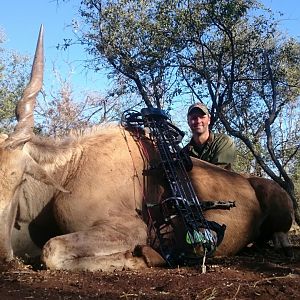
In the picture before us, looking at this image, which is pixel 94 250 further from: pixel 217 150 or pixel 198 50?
pixel 198 50

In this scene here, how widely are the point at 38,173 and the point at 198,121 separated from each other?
7.31 ft

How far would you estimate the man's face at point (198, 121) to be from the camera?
5.48 metres

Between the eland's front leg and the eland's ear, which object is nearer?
the eland's front leg

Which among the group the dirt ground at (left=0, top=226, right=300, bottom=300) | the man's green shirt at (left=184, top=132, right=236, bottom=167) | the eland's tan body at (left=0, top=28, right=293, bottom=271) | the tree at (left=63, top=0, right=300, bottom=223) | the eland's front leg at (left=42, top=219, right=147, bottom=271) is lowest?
the dirt ground at (left=0, top=226, right=300, bottom=300)

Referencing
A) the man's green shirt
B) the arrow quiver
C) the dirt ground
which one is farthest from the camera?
the man's green shirt

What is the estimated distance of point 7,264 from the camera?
10.8 feet

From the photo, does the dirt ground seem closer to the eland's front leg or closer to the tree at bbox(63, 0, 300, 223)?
the eland's front leg

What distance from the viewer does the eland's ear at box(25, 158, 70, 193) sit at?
3.65 m

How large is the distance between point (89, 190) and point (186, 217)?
693 millimetres

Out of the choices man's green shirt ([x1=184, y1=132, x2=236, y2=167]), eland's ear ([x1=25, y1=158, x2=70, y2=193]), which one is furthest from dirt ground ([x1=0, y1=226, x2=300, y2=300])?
man's green shirt ([x1=184, y1=132, x2=236, y2=167])

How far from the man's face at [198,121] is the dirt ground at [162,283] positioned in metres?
2.16

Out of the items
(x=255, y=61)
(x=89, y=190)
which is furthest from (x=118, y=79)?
(x=89, y=190)

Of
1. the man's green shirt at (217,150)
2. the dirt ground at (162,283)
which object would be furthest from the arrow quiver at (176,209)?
the man's green shirt at (217,150)

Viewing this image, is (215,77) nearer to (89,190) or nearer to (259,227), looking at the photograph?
(259,227)
